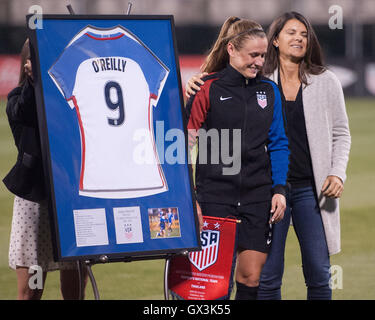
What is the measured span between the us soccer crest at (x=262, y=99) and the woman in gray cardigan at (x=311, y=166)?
1.59ft

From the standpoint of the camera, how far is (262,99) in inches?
187

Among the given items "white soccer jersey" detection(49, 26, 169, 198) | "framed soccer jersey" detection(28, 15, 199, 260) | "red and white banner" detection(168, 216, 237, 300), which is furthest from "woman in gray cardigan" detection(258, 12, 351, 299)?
"white soccer jersey" detection(49, 26, 169, 198)

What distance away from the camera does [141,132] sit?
444 cm

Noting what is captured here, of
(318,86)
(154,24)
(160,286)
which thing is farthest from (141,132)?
(160,286)

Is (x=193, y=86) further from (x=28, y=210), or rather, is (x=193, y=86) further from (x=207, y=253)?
(x=28, y=210)

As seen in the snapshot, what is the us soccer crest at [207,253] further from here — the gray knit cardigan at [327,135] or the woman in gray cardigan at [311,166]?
the gray knit cardigan at [327,135]

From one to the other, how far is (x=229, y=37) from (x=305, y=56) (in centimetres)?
79

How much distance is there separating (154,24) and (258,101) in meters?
0.79

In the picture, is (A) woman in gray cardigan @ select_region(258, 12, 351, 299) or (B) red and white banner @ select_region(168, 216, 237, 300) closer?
(B) red and white banner @ select_region(168, 216, 237, 300)

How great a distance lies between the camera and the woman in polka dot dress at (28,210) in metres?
4.82

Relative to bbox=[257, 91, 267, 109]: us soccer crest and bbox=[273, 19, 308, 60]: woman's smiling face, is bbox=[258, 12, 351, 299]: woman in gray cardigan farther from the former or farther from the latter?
bbox=[257, 91, 267, 109]: us soccer crest

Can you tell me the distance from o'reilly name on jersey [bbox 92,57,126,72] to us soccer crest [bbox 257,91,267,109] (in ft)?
2.87

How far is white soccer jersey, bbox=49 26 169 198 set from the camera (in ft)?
14.2
